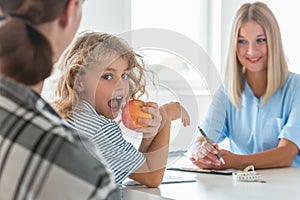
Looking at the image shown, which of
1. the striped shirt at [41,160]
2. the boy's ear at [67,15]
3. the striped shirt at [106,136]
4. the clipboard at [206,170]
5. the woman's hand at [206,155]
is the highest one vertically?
the boy's ear at [67,15]

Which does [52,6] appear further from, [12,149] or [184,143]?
[184,143]

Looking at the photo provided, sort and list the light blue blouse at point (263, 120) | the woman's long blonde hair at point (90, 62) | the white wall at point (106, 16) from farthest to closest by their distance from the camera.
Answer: the white wall at point (106, 16), the light blue blouse at point (263, 120), the woman's long blonde hair at point (90, 62)

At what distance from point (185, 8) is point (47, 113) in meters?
3.10

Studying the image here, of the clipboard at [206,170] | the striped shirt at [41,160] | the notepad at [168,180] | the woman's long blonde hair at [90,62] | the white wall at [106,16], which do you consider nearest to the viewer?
the striped shirt at [41,160]

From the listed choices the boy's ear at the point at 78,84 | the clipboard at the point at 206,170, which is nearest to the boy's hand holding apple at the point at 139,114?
the boy's ear at the point at 78,84

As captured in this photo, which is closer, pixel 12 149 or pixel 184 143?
pixel 12 149

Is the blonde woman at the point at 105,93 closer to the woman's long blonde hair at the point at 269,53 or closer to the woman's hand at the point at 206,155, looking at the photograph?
the woman's hand at the point at 206,155

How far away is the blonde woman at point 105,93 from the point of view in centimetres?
147

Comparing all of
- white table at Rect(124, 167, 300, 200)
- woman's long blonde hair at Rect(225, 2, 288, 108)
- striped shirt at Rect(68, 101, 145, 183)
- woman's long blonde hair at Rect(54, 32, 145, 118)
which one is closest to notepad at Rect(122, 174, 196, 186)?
white table at Rect(124, 167, 300, 200)

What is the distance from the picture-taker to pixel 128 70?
4.90 ft

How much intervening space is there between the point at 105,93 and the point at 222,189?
17.8 inches

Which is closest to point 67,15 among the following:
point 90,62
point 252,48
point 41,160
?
point 41,160

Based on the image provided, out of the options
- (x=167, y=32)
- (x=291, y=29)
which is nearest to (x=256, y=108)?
(x=167, y=32)

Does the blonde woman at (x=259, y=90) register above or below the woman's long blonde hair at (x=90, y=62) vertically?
below
